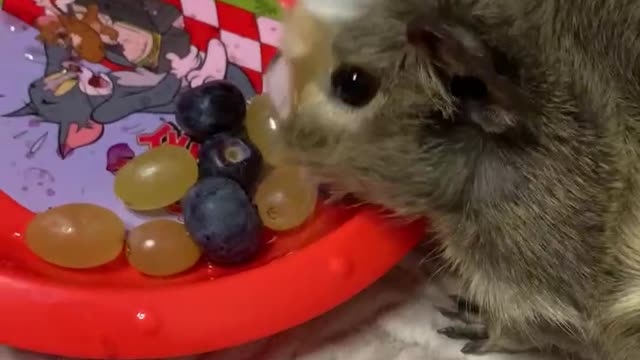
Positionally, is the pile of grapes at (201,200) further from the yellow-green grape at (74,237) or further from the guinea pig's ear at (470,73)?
the guinea pig's ear at (470,73)

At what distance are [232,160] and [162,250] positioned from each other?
0.12 metres

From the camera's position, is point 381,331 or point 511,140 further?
point 381,331

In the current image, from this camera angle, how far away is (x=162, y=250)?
1.12 metres

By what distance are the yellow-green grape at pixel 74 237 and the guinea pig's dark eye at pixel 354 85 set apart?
269 mm

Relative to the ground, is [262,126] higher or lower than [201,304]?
higher

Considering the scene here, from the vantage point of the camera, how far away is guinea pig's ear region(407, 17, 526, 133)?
34.2 inches

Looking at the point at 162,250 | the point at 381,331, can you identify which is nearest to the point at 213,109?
the point at 162,250

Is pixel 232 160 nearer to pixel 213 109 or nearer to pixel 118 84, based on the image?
pixel 213 109

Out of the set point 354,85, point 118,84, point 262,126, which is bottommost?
point 354,85

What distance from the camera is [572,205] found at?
98cm

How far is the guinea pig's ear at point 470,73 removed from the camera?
87cm

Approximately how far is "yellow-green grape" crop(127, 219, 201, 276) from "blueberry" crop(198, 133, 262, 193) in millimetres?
73

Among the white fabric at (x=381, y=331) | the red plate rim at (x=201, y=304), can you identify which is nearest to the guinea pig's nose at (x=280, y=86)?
the red plate rim at (x=201, y=304)

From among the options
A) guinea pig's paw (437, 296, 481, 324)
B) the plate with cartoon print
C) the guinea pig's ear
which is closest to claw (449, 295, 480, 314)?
guinea pig's paw (437, 296, 481, 324)
